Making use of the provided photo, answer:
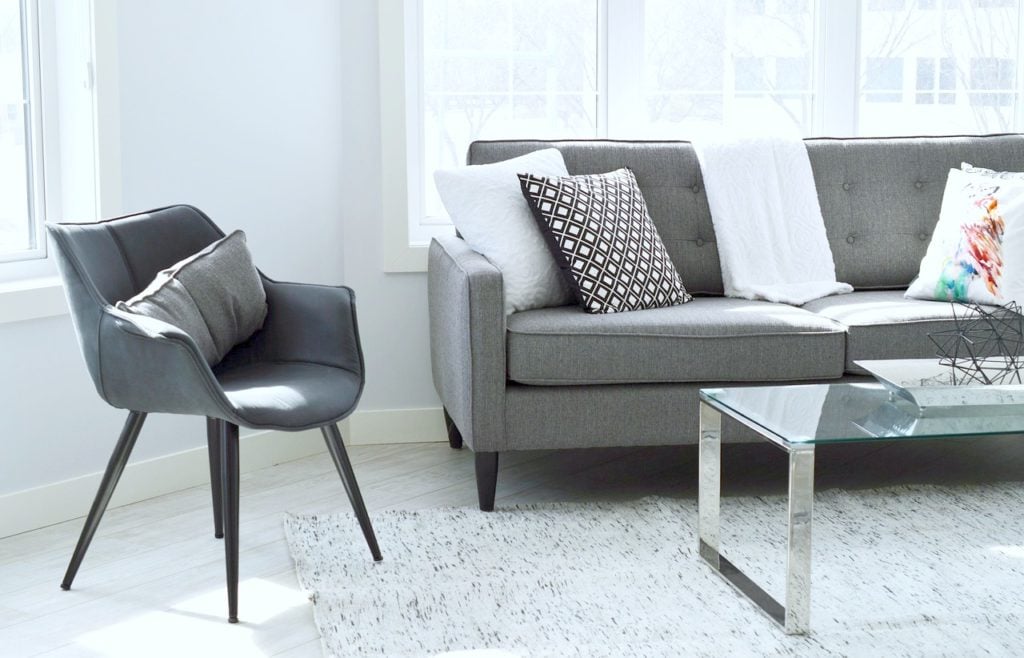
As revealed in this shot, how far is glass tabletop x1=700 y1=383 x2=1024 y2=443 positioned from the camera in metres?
2.16

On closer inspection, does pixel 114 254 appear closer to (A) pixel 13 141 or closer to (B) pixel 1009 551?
(A) pixel 13 141

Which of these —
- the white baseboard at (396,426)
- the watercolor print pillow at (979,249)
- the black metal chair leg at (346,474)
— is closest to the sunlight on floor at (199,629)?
the black metal chair leg at (346,474)

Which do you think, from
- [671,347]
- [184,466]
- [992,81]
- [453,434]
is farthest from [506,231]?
[992,81]

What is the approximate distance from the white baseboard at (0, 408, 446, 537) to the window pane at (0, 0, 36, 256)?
0.64 meters

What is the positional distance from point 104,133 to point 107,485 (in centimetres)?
102

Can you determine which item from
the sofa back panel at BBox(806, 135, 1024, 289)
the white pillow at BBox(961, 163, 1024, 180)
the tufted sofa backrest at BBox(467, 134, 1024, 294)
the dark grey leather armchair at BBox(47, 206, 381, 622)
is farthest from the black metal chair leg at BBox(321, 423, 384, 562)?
the white pillow at BBox(961, 163, 1024, 180)

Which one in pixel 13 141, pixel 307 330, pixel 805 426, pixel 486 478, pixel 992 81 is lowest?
pixel 486 478

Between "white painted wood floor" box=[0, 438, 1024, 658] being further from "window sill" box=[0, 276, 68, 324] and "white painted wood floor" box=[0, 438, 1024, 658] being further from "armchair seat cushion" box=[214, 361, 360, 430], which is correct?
"window sill" box=[0, 276, 68, 324]

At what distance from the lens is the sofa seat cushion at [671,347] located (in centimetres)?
291

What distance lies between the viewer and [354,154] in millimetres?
3719

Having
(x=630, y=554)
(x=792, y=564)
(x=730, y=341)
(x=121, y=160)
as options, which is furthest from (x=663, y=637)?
(x=121, y=160)

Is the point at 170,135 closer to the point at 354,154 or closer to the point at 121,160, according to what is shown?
the point at 121,160

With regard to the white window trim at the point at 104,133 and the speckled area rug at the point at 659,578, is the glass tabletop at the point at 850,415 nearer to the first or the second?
the speckled area rug at the point at 659,578

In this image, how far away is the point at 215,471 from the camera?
113 inches
